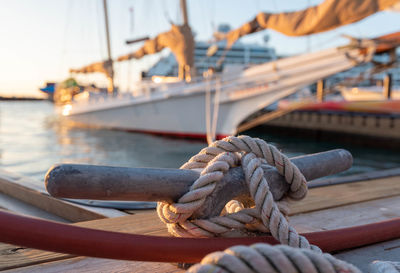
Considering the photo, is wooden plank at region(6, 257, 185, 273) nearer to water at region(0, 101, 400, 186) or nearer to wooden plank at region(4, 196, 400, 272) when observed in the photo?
wooden plank at region(4, 196, 400, 272)

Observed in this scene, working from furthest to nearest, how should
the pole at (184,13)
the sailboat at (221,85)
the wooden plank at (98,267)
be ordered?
the pole at (184,13), the sailboat at (221,85), the wooden plank at (98,267)

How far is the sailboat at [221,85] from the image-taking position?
840cm

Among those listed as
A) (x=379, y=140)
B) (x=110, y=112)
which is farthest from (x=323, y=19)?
(x=110, y=112)

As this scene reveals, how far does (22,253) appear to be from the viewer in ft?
4.71

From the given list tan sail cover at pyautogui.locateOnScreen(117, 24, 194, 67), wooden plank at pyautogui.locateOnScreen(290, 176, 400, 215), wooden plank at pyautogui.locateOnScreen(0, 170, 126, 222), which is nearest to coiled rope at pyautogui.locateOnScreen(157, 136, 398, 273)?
wooden plank at pyautogui.locateOnScreen(290, 176, 400, 215)

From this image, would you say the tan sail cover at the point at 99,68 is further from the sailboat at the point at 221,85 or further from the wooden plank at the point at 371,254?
the wooden plank at the point at 371,254

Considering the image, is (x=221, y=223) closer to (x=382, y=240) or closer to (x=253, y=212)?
(x=253, y=212)

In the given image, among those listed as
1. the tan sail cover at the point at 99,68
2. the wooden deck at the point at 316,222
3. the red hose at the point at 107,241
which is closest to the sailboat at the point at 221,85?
the tan sail cover at the point at 99,68

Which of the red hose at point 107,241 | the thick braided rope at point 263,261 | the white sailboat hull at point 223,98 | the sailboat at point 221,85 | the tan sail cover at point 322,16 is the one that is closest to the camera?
the thick braided rope at point 263,261

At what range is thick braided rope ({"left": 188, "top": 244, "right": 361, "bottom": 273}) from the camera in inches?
31.8

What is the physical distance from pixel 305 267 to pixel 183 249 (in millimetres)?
420

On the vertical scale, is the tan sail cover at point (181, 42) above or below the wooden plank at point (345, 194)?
above

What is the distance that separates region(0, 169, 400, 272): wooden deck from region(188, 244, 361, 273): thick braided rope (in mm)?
508

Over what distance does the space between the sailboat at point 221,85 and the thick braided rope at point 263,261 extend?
707 cm
